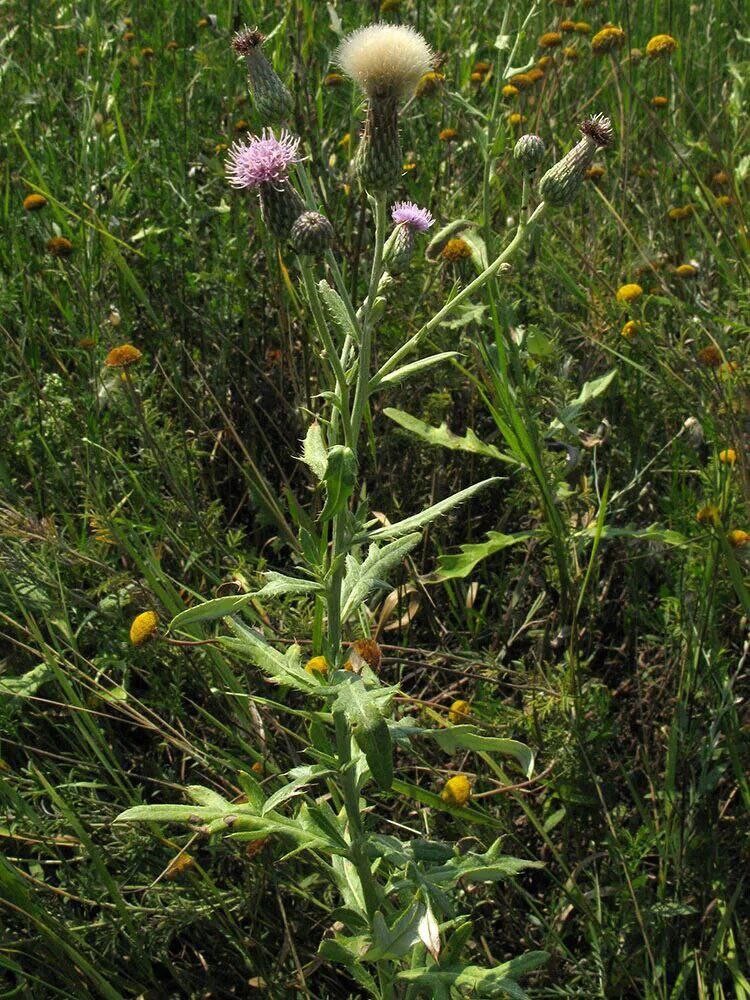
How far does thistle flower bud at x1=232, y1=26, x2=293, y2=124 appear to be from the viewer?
1.82 m

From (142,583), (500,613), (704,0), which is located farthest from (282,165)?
(704,0)

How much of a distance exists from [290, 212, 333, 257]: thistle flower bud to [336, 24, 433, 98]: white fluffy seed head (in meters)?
0.25

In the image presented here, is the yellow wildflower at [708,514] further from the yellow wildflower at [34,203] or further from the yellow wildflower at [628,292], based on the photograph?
the yellow wildflower at [34,203]

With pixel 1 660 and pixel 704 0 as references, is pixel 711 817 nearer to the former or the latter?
pixel 1 660

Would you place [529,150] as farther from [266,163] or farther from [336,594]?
[336,594]

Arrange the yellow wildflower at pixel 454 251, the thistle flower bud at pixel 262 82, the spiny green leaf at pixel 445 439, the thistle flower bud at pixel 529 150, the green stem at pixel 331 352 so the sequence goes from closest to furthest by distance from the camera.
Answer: the green stem at pixel 331 352 < the thistle flower bud at pixel 262 82 < the thistle flower bud at pixel 529 150 < the spiny green leaf at pixel 445 439 < the yellow wildflower at pixel 454 251

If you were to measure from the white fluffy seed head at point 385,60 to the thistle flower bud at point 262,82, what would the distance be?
18cm

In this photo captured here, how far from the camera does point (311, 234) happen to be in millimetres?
1637

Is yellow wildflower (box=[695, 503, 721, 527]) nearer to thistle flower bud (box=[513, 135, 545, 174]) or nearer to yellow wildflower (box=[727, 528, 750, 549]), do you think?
yellow wildflower (box=[727, 528, 750, 549])

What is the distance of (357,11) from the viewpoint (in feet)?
13.5

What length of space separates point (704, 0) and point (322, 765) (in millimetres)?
4648

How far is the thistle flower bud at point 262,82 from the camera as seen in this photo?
5.96 ft

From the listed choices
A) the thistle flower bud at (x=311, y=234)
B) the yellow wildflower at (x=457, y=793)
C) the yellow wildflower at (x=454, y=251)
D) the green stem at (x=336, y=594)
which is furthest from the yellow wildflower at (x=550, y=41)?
the yellow wildflower at (x=457, y=793)

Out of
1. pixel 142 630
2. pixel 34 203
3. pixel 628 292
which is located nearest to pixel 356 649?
pixel 142 630
